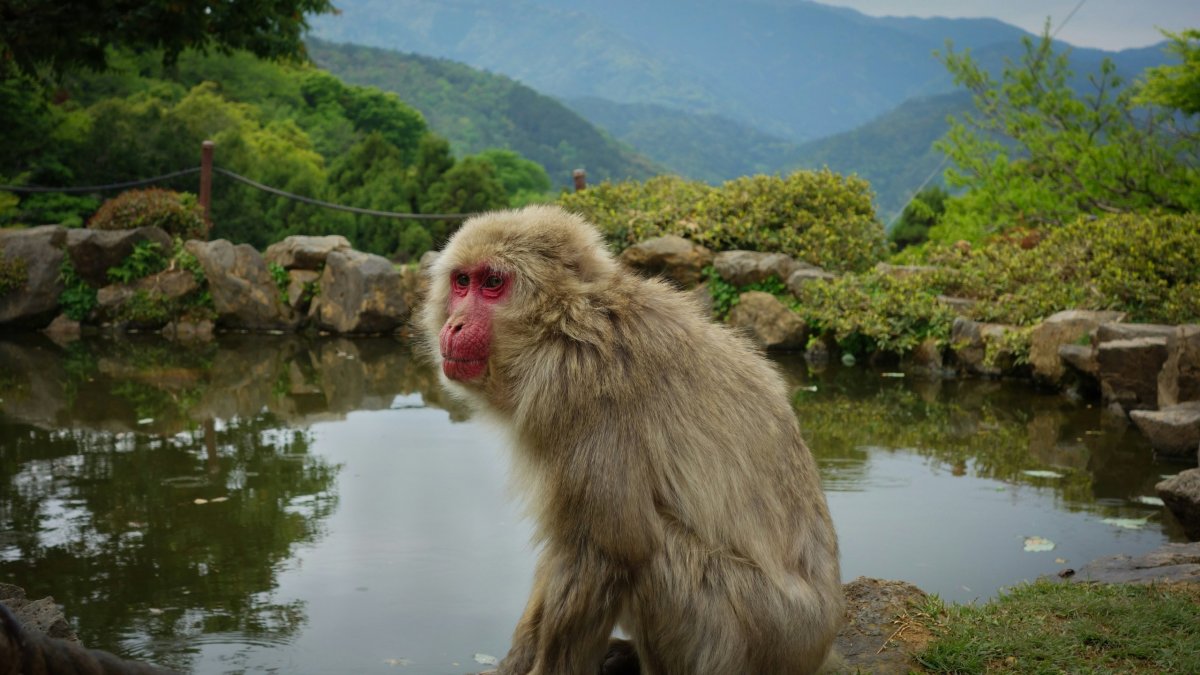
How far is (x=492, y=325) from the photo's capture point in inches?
105

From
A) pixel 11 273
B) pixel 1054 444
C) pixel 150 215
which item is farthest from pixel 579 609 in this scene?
pixel 150 215

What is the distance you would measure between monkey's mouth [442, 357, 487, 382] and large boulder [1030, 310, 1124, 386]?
735 centimetres

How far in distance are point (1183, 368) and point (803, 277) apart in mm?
4873

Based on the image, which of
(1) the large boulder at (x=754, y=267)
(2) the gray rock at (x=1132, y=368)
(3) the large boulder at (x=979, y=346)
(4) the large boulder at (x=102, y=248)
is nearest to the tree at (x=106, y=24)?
(4) the large boulder at (x=102, y=248)

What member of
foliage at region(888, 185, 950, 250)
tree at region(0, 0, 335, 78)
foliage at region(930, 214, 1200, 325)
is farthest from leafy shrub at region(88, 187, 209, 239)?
foliage at region(888, 185, 950, 250)

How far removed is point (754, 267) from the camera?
1177cm

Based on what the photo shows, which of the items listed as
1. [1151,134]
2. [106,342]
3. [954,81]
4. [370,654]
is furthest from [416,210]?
[370,654]

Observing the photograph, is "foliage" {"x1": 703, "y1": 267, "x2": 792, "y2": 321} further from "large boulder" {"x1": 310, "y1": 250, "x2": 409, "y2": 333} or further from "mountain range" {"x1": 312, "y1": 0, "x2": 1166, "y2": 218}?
"mountain range" {"x1": 312, "y1": 0, "x2": 1166, "y2": 218}

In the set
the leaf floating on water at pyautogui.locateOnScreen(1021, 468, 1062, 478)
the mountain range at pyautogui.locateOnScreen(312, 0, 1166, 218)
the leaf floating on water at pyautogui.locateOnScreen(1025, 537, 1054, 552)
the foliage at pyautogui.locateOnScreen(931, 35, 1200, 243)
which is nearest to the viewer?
the leaf floating on water at pyautogui.locateOnScreen(1025, 537, 1054, 552)

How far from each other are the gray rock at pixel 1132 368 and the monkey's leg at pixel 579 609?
253 inches

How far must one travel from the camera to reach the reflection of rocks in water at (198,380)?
26.6ft

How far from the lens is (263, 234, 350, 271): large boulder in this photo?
13422 millimetres

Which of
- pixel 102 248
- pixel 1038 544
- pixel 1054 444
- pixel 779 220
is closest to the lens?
pixel 1038 544

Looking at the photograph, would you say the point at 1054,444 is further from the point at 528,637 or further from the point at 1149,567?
the point at 528,637
